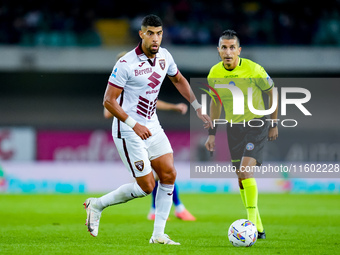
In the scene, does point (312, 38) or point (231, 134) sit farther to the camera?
point (312, 38)

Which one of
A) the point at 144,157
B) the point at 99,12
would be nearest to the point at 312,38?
the point at 99,12

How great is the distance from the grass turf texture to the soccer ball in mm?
87

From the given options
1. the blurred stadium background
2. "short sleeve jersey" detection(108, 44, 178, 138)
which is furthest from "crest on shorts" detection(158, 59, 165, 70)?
the blurred stadium background

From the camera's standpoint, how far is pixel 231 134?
752cm

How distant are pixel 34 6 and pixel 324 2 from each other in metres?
9.25

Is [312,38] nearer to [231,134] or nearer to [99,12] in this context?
[99,12]

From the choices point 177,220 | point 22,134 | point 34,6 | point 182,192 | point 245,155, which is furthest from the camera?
point 34,6

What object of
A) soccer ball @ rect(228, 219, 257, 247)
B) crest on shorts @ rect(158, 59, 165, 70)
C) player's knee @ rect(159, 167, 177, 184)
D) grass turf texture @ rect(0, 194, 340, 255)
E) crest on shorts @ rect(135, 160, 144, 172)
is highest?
crest on shorts @ rect(158, 59, 165, 70)

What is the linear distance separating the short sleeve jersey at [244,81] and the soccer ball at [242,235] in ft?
5.07

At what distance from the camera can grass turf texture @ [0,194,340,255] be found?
611 centimetres

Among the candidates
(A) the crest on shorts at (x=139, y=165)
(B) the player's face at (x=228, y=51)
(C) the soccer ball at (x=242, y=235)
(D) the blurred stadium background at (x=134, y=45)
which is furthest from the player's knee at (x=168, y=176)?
(D) the blurred stadium background at (x=134, y=45)

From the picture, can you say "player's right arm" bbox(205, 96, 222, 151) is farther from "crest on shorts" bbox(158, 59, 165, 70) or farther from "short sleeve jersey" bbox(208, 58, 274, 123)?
"crest on shorts" bbox(158, 59, 165, 70)

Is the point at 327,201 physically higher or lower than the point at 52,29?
lower

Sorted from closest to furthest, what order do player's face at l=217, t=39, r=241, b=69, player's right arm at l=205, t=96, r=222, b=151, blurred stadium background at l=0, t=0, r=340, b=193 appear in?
1. player's face at l=217, t=39, r=241, b=69
2. player's right arm at l=205, t=96, r=222, b=151
3. blurred stadium background at l=0, t=0, r=340, b=193
